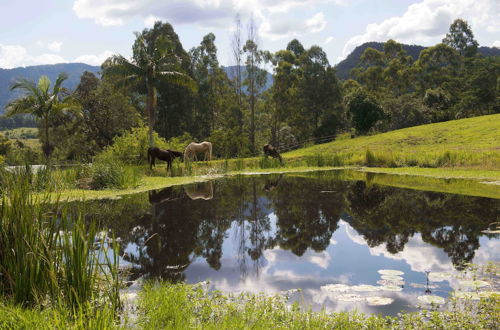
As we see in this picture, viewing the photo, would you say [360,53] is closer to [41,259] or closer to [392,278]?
[392,278]

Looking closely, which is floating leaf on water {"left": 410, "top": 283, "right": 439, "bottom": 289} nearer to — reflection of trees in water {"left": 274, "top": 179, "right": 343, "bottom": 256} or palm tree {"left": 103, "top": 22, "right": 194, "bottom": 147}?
reflection of trees in water {"left": 274, "top": 179, "right": 343, "bottom": 256}

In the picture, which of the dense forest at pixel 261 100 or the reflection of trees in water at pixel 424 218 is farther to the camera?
the dense forest at pixel 261 100

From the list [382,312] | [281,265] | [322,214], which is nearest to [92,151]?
[322,214]

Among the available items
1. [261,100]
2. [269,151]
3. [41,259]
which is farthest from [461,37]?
[41,259]

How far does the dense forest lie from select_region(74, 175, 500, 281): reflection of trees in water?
63.0 feet

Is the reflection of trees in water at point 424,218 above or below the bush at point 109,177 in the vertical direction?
below

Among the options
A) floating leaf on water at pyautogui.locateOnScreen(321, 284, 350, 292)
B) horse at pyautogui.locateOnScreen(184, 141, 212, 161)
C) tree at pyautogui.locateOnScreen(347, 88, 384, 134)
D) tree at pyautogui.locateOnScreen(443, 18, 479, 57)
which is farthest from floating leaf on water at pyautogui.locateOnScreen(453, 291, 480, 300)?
tree at pyautogui.locateOnScreen(443, 18, 479, 57)

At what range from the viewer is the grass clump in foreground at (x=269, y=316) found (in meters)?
4.71

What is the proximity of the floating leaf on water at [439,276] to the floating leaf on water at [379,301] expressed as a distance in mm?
1240

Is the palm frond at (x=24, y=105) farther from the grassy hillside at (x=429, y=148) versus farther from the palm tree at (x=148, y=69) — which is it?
the grassy hillside at (x=429, y=148)

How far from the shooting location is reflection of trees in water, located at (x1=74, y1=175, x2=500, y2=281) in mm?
8523

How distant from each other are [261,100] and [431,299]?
197 feet

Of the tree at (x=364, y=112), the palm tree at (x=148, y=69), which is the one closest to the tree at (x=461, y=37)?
the tree at (x=364, y=112)

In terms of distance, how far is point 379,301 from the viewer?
5.71 metres
